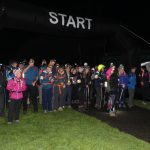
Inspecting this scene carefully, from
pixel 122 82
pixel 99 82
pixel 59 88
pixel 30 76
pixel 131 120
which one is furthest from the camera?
pixel 99 82

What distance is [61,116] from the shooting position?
12023 mm

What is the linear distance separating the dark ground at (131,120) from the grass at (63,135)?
40cm

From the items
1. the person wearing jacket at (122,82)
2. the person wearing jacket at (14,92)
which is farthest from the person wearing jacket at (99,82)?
the person wearing jacket at (14,92)

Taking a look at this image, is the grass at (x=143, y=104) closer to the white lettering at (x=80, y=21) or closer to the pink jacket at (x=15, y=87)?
the white lettering at (x=80, y=21)

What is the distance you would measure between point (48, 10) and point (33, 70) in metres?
2.34

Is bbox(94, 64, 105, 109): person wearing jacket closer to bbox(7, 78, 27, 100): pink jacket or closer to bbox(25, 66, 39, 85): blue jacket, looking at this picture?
bbox(25, 66, 39, 85): blue jacket

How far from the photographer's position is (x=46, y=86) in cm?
1253

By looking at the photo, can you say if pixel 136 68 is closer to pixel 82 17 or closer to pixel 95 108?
pixel 95 108

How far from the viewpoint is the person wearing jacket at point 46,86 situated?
41.0 feet

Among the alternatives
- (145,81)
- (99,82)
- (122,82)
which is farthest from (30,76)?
(145,81)

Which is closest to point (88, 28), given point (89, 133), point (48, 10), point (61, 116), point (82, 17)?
point (82, 17)

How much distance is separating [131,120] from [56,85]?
333 cm

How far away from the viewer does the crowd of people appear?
35.7 ft

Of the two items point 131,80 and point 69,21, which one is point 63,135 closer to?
point 69,21
